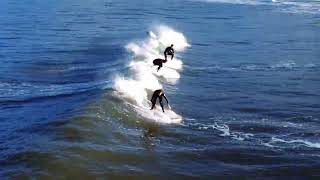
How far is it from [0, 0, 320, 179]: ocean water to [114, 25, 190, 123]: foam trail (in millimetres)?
87

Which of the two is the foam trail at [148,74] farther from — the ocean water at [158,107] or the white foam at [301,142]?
the white foam at [301,142]

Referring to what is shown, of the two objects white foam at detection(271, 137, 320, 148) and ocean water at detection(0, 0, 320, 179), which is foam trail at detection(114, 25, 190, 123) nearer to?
ocean water at detection(0, 0, 320, 179)

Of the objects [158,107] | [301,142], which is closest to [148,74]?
[158,107]

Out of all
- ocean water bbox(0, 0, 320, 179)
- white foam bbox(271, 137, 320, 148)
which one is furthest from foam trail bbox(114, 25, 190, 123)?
white foam bbox(271, 137, 320, 148)

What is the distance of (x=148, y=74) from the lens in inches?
1251

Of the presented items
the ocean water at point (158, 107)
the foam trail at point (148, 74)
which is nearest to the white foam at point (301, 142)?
the ocean water at point (158, 107)

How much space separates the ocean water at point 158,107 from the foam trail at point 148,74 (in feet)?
0.29

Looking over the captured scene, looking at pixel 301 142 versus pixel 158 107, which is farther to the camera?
pixel 158 107

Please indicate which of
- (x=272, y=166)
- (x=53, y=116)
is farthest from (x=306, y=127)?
(x=53, y=116)

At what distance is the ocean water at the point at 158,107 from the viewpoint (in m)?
18.4

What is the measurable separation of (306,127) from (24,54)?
71.0 ft

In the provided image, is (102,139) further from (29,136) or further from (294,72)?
(294,72)

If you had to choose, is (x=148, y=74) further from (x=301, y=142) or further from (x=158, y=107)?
(x=301, y=142)

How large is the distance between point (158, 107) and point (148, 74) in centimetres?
664
